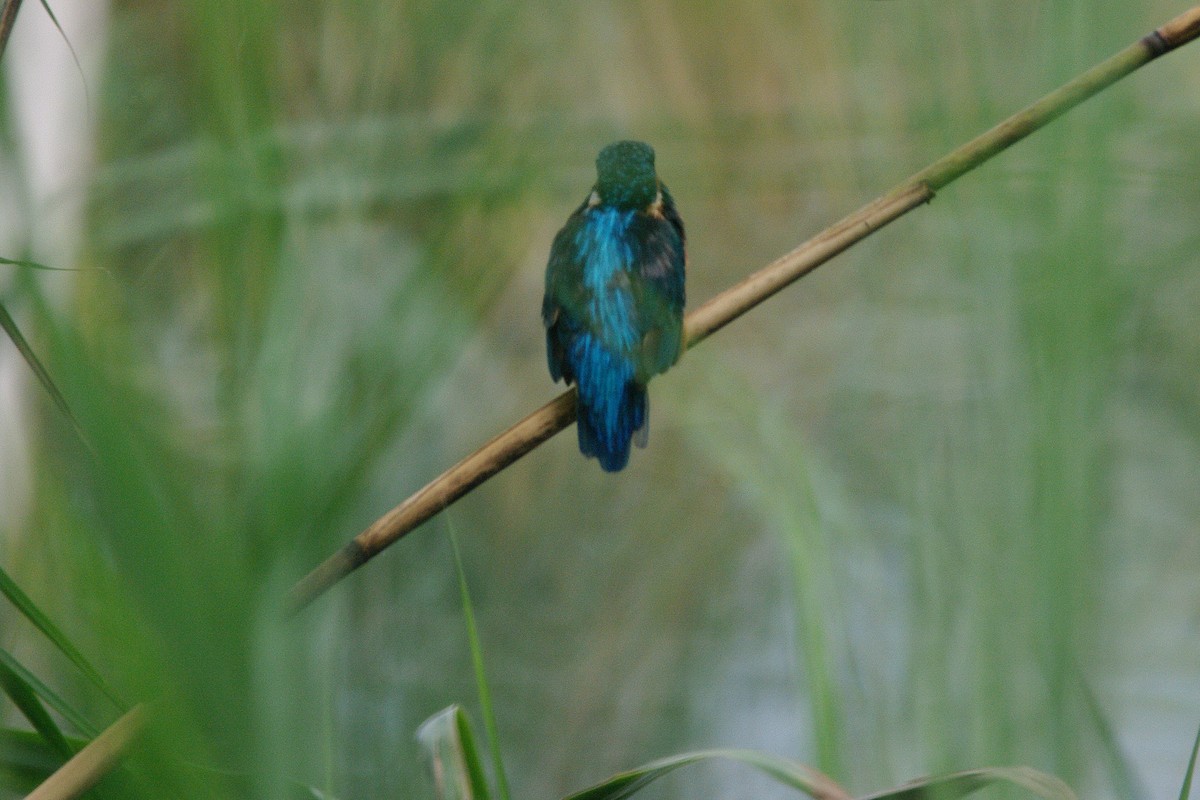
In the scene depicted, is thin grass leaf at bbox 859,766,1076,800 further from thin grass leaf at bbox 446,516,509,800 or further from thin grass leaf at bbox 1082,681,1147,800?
thin grass leaf at bbox 446,516,509,800

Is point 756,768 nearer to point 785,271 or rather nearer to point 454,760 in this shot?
point 454,760

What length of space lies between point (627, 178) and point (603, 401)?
0.95ft

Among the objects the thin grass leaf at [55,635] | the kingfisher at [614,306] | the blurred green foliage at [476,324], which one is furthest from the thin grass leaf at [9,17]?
the kingfisher at [614,306]

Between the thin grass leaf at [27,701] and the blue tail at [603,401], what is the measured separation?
2.24 ft

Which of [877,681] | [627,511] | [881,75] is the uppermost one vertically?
[627,511]

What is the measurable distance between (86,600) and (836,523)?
20 centimetres

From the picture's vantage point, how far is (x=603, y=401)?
107 centimetres

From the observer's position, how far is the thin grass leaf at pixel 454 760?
450 mm

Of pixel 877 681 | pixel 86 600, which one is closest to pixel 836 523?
pixel 877 681

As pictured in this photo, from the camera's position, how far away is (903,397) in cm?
21

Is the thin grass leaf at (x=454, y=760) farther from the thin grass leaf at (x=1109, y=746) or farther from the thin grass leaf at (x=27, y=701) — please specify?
the thin grass leaf at (x=1109, y=746)

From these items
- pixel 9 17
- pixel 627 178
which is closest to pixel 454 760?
pixel 9 17

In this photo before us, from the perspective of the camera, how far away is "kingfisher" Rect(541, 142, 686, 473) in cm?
105

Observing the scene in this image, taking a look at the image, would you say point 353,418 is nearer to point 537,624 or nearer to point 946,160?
point 946,160
